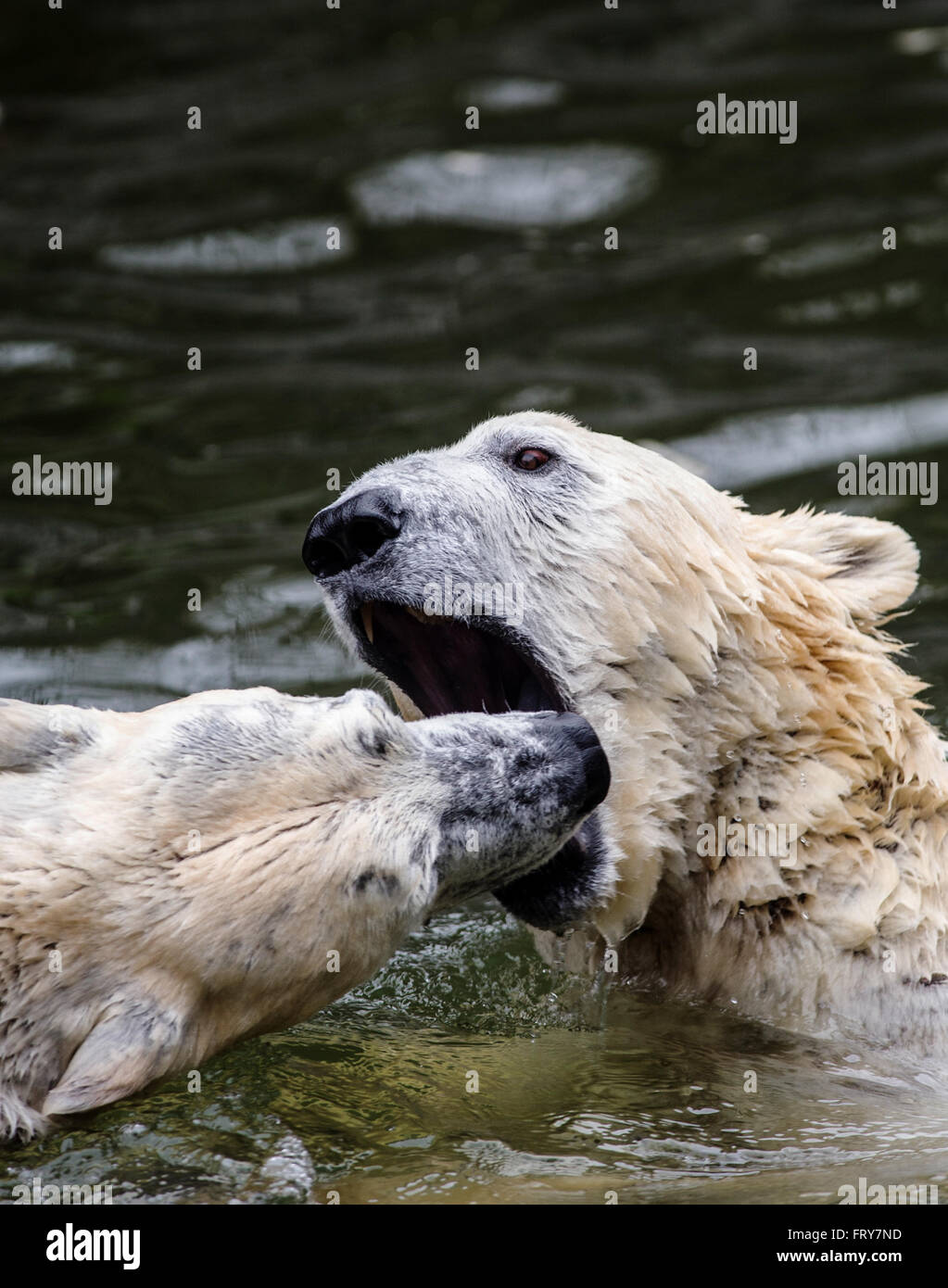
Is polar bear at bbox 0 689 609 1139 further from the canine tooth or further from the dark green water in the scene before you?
the canine tooth

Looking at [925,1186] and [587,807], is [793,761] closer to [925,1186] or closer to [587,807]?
[587,807]

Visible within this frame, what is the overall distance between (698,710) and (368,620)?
116 cm

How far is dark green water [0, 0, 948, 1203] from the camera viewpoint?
511cm

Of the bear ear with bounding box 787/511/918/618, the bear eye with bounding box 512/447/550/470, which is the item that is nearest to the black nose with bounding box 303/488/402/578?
the bear eye with bounding box 512/447/550/470

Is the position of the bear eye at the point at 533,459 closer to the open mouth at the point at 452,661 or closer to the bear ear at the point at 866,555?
the open mouth at the point at 452,661

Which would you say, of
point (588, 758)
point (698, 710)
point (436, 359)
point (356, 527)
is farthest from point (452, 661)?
point (436, 359)

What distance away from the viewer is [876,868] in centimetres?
535

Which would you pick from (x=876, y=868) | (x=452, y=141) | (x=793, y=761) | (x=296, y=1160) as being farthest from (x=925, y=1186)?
(x=452, y=141)

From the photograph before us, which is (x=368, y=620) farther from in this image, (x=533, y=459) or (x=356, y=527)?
(x=533, y=459)

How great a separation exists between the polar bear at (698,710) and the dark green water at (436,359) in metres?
0.30

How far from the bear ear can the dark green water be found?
62.4 inches

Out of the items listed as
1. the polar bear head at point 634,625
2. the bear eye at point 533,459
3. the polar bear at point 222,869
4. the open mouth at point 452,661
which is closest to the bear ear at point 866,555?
the polar bear head at point 634,625

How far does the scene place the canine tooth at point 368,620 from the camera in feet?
19.0

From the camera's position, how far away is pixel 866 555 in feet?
20.2
